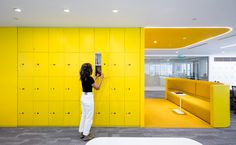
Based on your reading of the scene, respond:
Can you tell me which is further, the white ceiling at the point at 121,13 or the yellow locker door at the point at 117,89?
the yellow locker door at the point at 117,89

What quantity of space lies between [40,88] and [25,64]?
0.82 metres

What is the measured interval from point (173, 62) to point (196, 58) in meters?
1.95

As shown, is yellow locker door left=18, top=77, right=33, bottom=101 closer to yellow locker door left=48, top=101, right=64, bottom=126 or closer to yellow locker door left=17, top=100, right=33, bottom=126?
yellow locker door left=17, top=100, right=33, bottom=126

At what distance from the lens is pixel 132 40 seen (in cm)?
565

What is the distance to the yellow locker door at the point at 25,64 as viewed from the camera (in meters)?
5.61

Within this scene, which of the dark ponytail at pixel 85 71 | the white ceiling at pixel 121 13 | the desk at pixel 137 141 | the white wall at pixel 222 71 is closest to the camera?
the desk at pixel 137 141

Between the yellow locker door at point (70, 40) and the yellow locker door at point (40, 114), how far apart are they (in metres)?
1.78

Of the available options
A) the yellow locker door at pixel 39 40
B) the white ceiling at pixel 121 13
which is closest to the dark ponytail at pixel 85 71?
the white ceiling at pixel 121 13

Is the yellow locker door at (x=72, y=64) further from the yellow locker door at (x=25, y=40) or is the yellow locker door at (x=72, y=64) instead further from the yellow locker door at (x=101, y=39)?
the yellow locker door at (x=25, y=40)

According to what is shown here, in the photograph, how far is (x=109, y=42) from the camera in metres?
5.66

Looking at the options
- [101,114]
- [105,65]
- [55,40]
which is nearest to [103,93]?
[101,114]

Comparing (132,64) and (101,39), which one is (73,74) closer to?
(101,39)

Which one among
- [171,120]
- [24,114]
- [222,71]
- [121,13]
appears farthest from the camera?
[222,71]

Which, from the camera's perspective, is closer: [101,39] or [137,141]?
[137,141]
